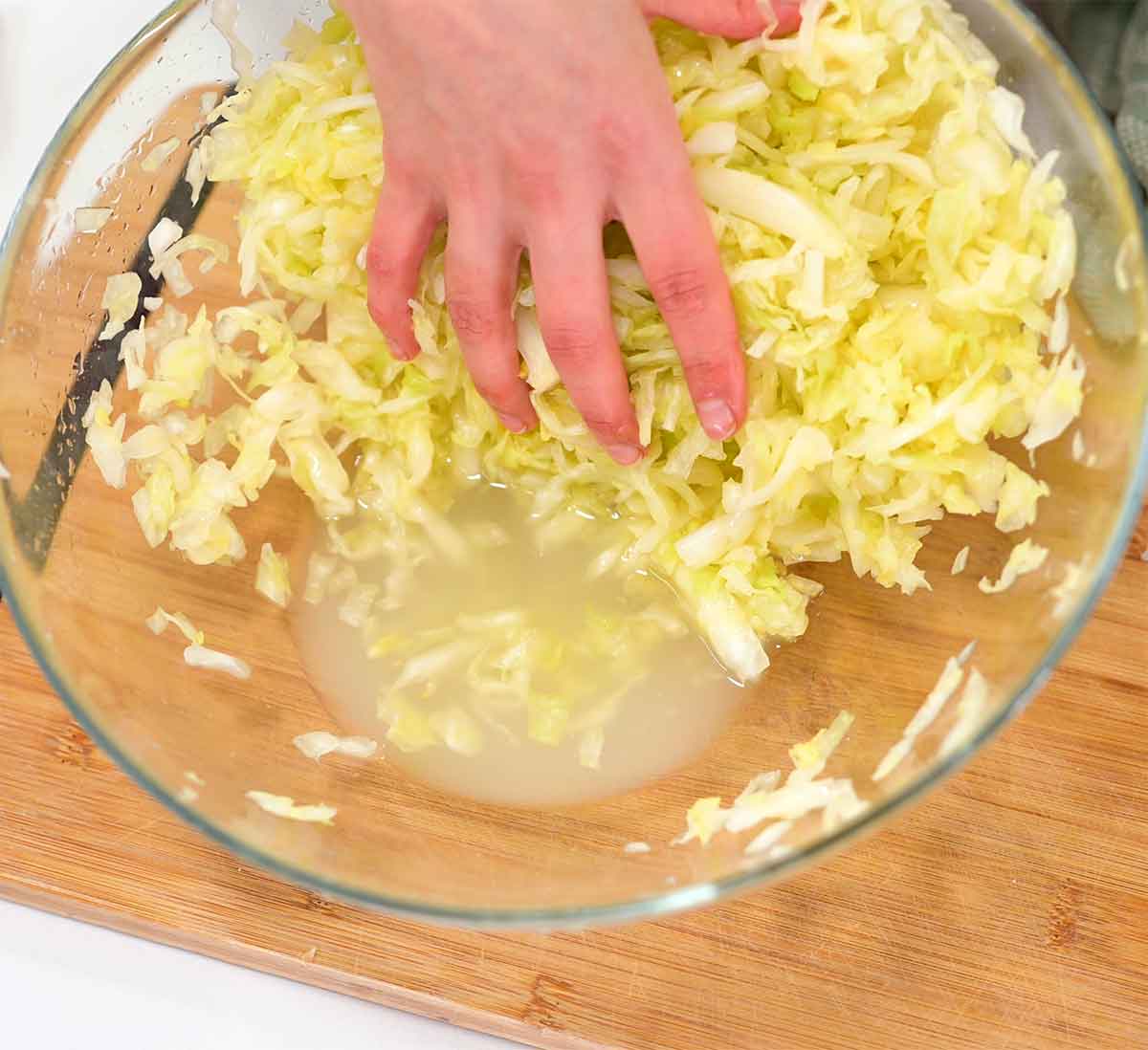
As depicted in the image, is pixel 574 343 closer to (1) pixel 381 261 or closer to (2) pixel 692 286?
(2) pixel 692 286

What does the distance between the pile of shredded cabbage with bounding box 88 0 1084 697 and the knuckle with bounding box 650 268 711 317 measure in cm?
12

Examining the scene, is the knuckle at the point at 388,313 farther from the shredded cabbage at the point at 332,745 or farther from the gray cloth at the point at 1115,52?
the gray cloth at the point at 1115,52

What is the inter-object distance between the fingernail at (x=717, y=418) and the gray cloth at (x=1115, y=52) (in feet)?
2.34

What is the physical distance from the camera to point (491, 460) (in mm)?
1577

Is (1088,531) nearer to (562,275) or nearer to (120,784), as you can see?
(562,275)

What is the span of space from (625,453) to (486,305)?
0.78 feet

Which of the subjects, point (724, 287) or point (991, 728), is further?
point (724, 287)

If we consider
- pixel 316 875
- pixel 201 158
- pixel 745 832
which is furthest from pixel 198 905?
pixel 201 158

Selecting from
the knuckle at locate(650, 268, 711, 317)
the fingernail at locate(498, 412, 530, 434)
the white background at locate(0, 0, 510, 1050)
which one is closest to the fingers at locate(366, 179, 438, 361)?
the fingernail at locate(498, 412, 530, 434)

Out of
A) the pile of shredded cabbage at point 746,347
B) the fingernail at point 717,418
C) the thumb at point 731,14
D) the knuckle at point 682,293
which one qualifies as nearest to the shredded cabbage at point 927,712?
the pile of shredded cabbage at point 746,347

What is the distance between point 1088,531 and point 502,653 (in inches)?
26.3

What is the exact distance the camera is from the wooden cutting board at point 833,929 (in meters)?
1.24

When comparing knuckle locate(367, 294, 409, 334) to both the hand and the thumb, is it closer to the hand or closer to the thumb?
the hand

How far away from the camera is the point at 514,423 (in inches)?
55.9
